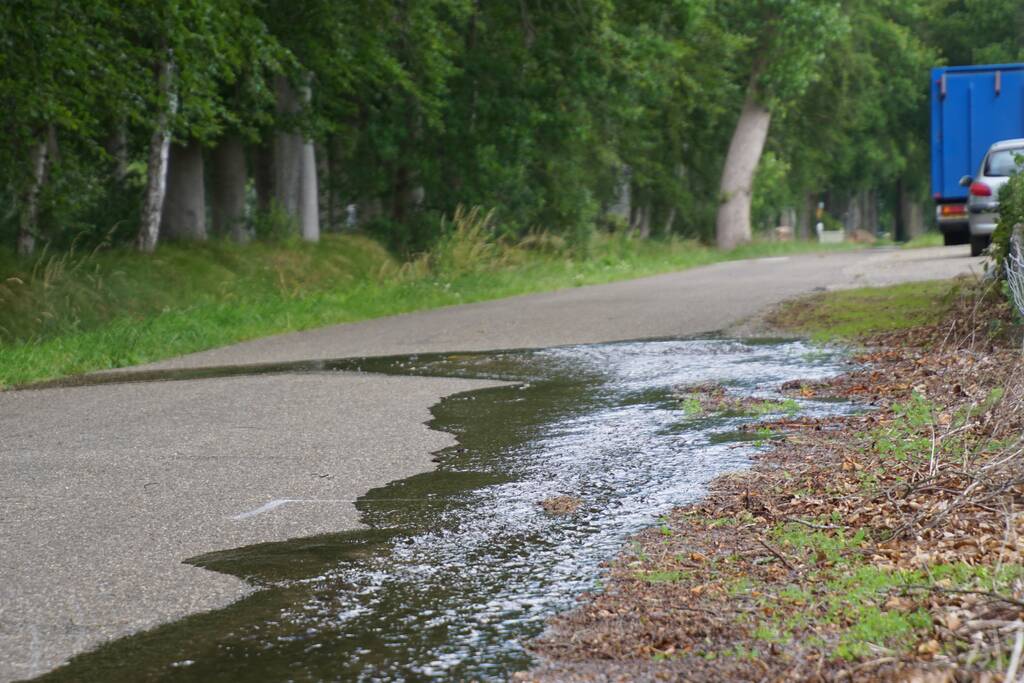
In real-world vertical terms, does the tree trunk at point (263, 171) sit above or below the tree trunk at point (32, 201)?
above

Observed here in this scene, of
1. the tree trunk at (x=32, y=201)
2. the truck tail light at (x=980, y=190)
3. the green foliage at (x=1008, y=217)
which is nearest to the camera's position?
the green foliage at (x=1008, y=217)

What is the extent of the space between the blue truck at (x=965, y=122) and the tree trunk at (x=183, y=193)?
14.3 metres

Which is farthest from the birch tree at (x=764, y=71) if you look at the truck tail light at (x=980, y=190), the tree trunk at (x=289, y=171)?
the tree trunk at (x=289, y=171)

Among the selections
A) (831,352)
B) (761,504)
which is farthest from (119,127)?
(761,504)

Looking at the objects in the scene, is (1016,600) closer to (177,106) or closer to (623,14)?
(177,106)

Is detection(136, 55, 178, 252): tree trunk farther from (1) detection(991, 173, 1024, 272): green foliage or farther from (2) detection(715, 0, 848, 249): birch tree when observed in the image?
(2) detection(715, 0, 848, 249): birch tree

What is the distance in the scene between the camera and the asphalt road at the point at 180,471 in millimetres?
5152

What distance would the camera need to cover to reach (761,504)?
20.1ft

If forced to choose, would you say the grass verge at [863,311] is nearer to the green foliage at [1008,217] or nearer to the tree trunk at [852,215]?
the green foliage at [1008,217]

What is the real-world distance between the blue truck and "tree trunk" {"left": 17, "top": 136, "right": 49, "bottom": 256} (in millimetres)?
17480

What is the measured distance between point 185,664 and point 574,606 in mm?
1304

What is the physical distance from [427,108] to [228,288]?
21.2ft

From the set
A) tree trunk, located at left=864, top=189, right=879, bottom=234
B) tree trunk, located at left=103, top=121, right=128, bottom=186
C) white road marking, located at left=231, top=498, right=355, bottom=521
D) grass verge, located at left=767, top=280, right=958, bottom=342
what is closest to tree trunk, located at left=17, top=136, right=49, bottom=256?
tree trunk, located at left=103, top=121, right=128, bottom=186

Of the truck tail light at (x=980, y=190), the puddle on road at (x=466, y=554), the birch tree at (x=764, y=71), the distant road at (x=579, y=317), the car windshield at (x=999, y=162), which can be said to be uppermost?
the birch tree at (x=764, y=71)
